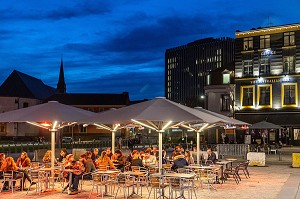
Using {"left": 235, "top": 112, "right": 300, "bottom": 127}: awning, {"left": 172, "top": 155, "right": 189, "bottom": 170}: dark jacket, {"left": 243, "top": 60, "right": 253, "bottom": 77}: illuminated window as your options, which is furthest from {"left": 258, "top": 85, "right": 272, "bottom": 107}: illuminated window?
{"left": 172, "top": 155, "right": 189, "bottom": 170}: dark jacket

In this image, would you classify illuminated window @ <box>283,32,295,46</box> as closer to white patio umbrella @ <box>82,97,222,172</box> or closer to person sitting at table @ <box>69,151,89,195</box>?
white patio umbrella @ <box>82,97,222,172</box>

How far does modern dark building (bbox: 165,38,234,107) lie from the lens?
158 m

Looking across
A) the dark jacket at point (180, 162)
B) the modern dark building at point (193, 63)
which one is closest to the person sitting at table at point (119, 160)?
the dark jacket at point (180, 162)

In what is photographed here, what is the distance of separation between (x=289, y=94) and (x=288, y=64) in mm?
3324

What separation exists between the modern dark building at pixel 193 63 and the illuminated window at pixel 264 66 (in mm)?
97133

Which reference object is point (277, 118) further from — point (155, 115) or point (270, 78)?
point (155, 115)

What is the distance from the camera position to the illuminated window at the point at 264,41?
165ft

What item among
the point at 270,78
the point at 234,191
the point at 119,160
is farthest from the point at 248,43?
the point at 234,191

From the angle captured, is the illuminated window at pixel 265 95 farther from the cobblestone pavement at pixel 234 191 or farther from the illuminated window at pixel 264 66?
the cobblestone pavement at pixel 234 191

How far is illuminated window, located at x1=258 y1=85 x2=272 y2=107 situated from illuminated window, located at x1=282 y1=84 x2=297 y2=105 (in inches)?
66.0

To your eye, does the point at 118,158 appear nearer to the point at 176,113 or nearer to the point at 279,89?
the point at 176,113

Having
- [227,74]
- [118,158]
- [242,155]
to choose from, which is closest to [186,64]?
[227,74]

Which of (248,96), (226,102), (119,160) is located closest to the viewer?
(119,160)

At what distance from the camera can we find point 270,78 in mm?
49969
